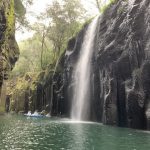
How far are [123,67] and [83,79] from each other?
11.5m

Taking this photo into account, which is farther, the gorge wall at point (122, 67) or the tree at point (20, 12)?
the tree at point (20, 12)

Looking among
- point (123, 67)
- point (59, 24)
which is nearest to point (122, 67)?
point (123, 67)

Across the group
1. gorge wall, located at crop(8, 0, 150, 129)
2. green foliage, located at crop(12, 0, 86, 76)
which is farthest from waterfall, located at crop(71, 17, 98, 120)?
green foliage, located at crop(12, 0, 86, 76)

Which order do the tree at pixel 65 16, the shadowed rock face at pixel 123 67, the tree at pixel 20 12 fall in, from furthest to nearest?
the tree at pixel 65 16 → the tree at pixel 20 12 → the shadowed rock face at pixel 123 67

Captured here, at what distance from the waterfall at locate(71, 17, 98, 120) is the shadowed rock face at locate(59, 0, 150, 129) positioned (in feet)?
8.74

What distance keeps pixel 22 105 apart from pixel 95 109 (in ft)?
104

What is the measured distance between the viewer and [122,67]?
27.1 meters

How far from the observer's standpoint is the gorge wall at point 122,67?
2388cm

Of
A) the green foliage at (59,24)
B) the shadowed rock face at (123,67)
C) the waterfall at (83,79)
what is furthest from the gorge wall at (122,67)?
the green foliage at (59,24)

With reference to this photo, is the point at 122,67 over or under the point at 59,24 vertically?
under

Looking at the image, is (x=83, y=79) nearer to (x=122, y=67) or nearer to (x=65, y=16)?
(x=122, y=67)

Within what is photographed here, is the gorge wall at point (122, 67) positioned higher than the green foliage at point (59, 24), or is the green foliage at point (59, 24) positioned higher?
the green foliage at point (59, 24)

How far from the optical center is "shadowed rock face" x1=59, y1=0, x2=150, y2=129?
23.8 metres

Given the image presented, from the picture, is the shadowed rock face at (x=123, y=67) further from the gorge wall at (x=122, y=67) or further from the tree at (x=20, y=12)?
the tree at (x=20, y=12)
